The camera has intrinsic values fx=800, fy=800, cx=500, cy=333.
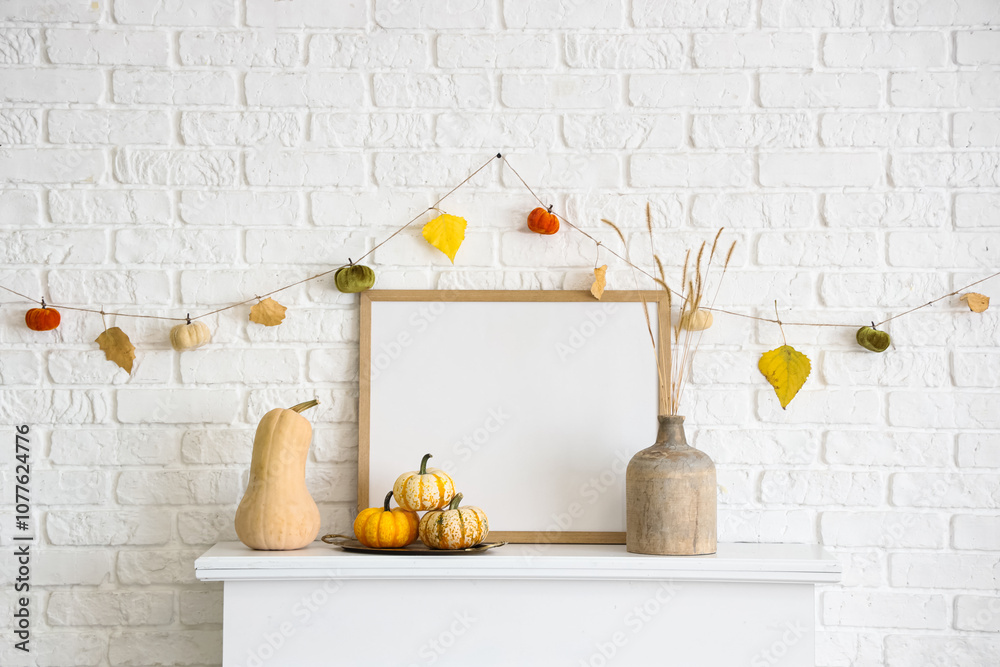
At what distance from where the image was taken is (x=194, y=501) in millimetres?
1506

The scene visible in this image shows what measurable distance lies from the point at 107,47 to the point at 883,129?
1.51 m

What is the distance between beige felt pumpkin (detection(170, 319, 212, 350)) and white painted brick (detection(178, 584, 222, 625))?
461 mm

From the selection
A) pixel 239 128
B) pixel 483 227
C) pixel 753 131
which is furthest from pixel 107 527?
pixel 753 131

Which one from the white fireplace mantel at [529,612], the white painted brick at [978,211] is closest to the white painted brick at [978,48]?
the white painted brick at [978,211]

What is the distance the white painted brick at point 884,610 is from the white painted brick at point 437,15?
1281 mm

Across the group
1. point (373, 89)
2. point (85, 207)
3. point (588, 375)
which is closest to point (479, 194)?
point (373, 89)

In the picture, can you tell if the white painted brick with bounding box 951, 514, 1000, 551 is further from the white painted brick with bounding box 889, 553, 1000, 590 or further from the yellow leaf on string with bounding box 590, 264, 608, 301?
the yellow leaf on string with bounding box 590, 264, 608, 301

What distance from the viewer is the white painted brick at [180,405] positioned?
59.4 inches

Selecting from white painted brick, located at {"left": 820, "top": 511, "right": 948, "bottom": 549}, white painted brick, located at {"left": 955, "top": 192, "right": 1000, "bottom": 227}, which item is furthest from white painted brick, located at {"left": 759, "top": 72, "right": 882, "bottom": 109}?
white painted brick, located at {"left": 820, "top": 511, "right": 948, "bottom": 549}

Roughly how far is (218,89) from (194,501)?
2.59 ft

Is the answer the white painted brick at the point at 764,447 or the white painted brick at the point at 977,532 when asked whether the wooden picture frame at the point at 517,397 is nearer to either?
the white painted brick at the point at 764,447

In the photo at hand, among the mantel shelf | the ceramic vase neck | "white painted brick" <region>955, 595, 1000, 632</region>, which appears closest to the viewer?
the mantel shelf

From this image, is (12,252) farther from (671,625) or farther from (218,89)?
(671,625)

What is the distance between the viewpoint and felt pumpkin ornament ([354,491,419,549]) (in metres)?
1.32
